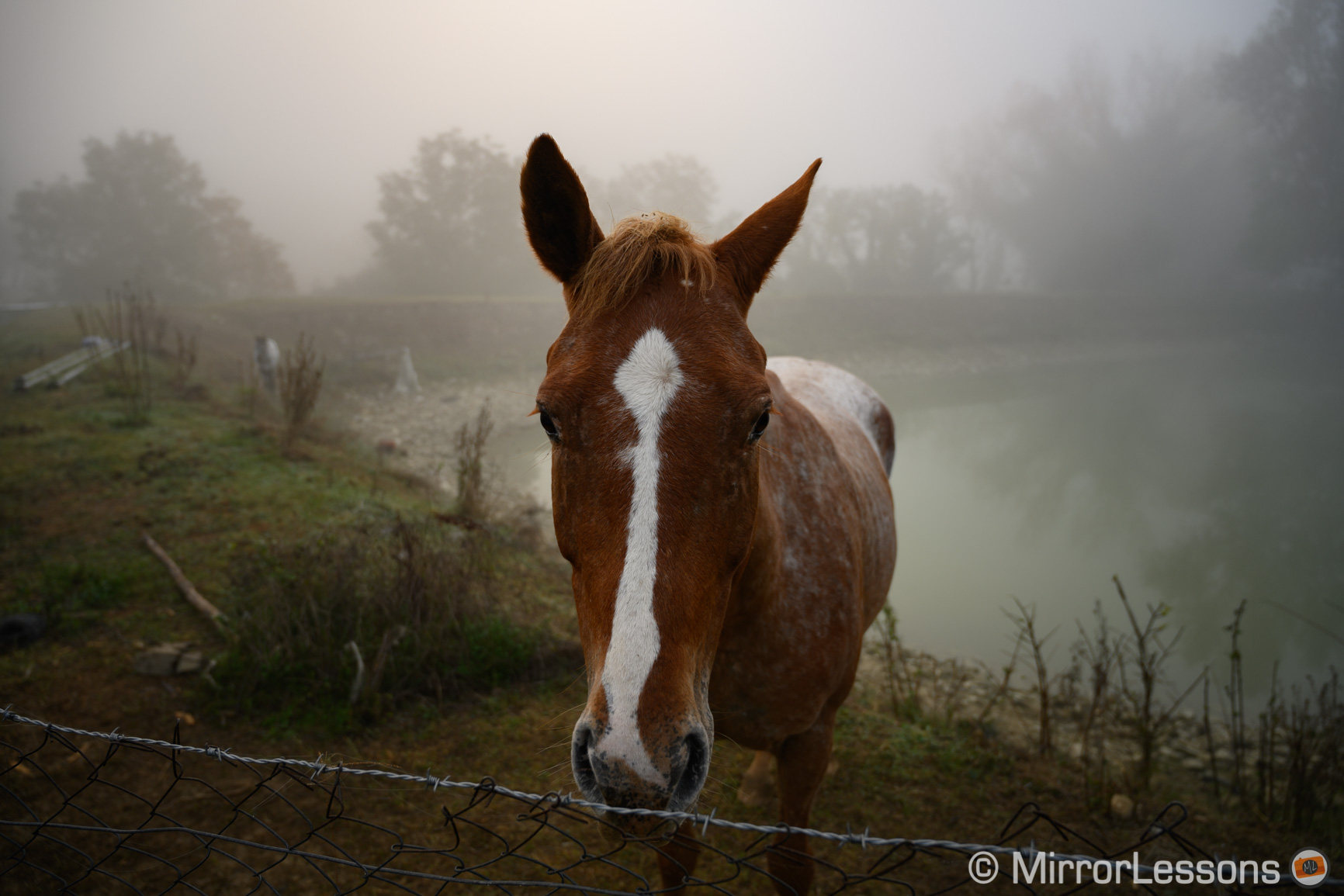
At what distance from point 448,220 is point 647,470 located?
136 ft

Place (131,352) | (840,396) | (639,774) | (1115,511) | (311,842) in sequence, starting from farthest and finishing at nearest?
(131,352)
(1115,511)
(840,396)
(311,842)
(639,774)

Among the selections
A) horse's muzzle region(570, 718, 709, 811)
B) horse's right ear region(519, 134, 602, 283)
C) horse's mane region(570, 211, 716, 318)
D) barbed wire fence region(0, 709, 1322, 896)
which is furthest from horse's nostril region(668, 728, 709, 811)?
barbed wire fence region(0, 709, 1322, 896)

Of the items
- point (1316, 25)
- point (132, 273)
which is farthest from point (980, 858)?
point (1316, 25)

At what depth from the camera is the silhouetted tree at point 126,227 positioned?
32594 millimetres

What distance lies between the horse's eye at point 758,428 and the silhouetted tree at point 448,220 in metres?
38.6

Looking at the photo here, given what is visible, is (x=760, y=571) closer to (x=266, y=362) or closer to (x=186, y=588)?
(x=186, y=588)

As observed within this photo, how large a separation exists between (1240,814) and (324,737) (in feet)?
21.7

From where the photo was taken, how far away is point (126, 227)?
109ft

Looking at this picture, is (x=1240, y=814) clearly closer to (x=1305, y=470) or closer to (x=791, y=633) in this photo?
(x=791, y=633)

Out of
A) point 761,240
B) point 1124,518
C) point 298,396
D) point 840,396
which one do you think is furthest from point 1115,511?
point 298,396

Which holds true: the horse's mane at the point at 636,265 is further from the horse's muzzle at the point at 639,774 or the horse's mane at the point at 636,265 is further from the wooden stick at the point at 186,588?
the wooden stick at the point at 186,588

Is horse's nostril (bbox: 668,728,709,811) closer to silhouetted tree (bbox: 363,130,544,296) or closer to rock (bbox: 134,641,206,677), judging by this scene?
rock (bbox: 134,641,206,677)

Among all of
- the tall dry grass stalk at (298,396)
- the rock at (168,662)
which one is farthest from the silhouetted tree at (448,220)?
the rock at (168,662)

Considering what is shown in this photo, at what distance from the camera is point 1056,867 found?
11.4ft
